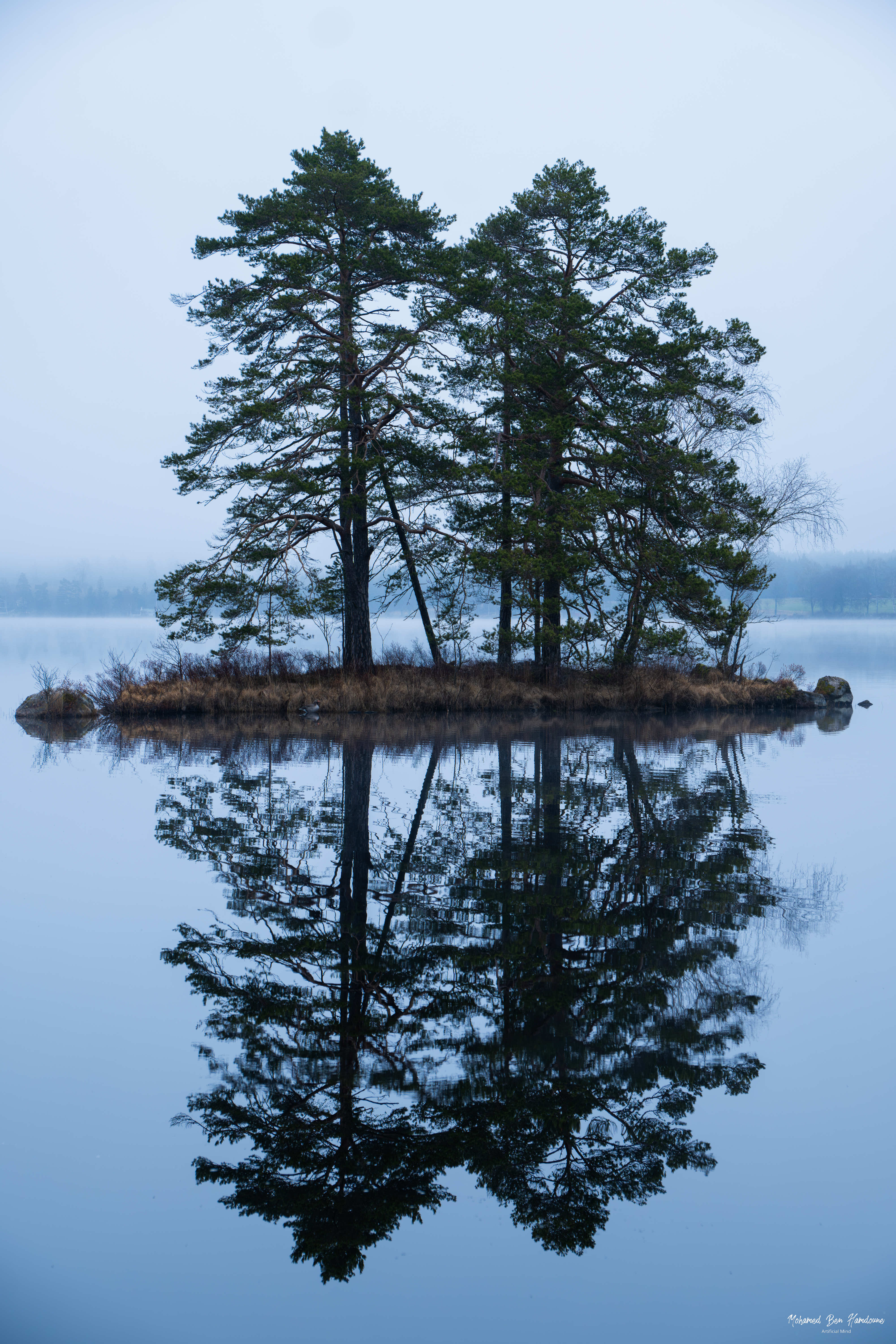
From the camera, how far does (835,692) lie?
29.5 meters

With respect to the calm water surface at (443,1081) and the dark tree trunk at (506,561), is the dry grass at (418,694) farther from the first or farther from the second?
the calm water surface at (443,1081)

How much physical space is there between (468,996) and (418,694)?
19.2 m

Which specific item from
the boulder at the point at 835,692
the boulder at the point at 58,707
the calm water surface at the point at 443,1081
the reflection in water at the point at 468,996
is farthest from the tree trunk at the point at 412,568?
the calm water surface at the point at 443,1081

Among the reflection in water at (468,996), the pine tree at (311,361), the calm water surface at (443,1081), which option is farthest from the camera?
the pine tree at (311,361)

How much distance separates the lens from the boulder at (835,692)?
29078mm

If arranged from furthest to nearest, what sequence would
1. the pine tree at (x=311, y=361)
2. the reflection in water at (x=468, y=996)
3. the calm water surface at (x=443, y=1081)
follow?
the pine tree at (x=311, y=361) → the reflection in water at (x=468, y=996) → the calm water surface at (x=443, y=1081)

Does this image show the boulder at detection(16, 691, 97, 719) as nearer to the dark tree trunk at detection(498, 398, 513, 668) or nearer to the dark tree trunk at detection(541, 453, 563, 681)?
the dark tree trunk at detection(498, 398, 513, 668)

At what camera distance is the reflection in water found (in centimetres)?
389

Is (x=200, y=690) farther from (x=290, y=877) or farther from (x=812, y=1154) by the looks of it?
(x=812, y=1154)

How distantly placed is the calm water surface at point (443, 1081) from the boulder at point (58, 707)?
14018 mm

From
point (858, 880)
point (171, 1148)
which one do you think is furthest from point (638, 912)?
point (171, 1148)

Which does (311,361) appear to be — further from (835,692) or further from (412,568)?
(835,692)

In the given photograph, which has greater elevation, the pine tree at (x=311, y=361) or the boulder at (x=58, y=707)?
the pine tree at (x=311, y=361)

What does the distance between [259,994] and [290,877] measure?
261cm
